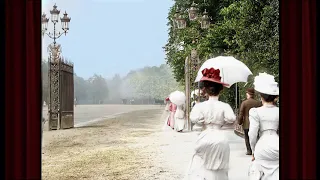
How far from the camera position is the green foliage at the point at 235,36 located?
578 cm

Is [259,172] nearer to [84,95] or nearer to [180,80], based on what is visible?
A: [180,80]

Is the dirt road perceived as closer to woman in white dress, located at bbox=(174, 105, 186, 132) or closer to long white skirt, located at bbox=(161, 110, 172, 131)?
long white skirt, located at bbox=(161, 110, 172, 131)

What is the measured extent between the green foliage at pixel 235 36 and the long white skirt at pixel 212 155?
8.64 feet

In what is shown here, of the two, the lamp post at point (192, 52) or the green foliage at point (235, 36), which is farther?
the lamp post at point (192, 52)

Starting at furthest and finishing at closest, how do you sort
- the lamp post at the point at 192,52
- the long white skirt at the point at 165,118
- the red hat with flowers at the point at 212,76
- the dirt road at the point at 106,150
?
the long white skirt at the point at 165,118 < the lamp post at the point at 192,52 < the dirt road at the point at 106,150 < the red hat with flowers at the point at 212,76

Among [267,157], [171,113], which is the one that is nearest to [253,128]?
[267,157]

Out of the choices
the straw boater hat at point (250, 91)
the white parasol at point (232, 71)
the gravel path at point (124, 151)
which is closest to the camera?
the straw boater hat at point (250, 91)

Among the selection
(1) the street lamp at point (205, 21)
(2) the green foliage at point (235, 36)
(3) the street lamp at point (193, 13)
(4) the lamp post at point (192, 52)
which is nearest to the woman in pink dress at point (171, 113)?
(4) the lamp post at point (192, 52)

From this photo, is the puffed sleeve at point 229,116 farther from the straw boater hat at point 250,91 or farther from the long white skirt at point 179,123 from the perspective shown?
the long white skirt at point 179,123

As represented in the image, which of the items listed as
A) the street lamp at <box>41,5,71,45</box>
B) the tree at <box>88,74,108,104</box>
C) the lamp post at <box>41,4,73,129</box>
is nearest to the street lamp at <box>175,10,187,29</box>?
the street lamp at <box>41,5,71,45</box>

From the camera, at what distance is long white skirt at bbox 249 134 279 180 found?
10.3ft

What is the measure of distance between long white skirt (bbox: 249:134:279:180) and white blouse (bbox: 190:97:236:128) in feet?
0.90

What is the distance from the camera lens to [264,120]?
3.14 m
